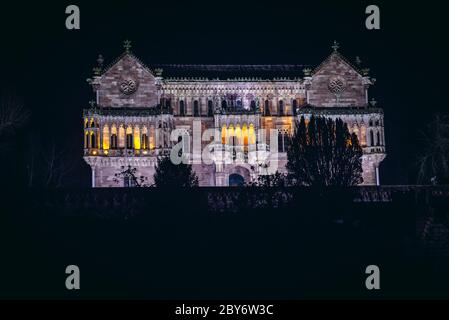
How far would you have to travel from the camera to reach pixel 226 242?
6019cm

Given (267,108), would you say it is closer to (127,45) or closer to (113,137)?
(127,45)

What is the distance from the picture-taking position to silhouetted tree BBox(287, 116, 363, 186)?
67.9 m

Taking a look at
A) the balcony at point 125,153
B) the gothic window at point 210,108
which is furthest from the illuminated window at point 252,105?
the balcony at point 125,153

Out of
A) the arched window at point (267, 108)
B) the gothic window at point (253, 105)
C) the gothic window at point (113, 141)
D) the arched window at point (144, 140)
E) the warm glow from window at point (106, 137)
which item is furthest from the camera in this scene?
the arched window at point (267, 108)

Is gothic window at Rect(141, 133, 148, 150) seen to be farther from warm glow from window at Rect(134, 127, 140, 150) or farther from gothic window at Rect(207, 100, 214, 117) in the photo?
gothic window at Rect(207, 100, 214, 117)

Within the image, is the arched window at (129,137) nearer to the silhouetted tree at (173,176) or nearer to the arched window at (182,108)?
the arched window at (182,108)

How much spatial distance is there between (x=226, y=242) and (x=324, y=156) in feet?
46.2

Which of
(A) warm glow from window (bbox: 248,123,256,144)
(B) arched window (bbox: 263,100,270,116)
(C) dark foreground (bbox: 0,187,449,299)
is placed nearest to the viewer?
(C) dark foreground (bbox: 0,187,449,299)

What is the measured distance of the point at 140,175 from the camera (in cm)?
8556

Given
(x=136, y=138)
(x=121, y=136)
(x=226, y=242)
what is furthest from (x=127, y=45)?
(x=226, y=242)

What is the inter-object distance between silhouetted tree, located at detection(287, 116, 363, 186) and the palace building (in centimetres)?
1466

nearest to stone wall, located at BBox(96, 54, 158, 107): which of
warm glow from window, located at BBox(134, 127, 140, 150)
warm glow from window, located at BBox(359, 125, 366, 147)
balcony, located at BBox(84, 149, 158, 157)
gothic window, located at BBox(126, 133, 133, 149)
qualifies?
warm glow from window, located at BBox(134, 127, 140, 150)

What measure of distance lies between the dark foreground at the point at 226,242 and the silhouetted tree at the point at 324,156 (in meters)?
2.82

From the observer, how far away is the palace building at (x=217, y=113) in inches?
3351
